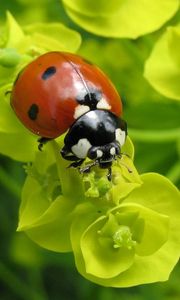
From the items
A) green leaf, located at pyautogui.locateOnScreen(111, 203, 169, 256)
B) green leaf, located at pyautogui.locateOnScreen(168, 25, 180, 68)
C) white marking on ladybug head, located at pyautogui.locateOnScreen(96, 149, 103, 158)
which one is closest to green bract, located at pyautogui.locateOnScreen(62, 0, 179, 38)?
green leaf, located at pyautogui.locateOnScreen(168, 25, 180, 68)

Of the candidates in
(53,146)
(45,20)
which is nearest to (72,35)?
(53,146)

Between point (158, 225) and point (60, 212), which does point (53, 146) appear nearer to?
point (60, 212)

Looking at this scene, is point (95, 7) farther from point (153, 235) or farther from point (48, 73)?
point (153, 235)

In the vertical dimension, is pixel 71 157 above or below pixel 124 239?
above

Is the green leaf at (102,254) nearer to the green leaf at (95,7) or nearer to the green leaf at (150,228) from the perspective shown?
the green leaf at (150,228)

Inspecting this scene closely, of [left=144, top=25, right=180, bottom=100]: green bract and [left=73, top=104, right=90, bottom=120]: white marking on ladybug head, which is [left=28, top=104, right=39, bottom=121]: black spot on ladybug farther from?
[left=144, top=25, right=180, bottom=100]: green bract

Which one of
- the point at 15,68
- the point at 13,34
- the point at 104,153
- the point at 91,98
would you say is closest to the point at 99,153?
the point at 104,153
